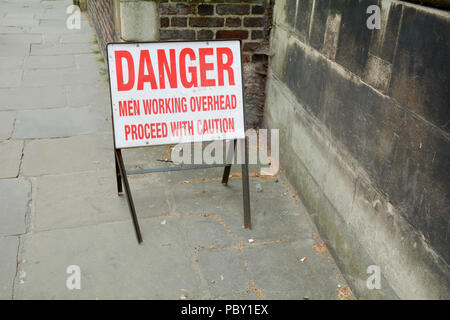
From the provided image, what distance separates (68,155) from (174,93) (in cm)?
181

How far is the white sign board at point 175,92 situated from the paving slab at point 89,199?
71 cm

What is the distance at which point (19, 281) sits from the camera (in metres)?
2.96

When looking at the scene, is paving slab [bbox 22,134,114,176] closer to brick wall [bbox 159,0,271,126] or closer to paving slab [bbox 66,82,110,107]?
paving slab [bbox 66,82,110,107]

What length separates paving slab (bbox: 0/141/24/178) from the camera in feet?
14.1

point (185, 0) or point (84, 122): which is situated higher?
point (185, 0)

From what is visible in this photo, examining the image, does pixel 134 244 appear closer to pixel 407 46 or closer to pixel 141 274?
pixel 141 274

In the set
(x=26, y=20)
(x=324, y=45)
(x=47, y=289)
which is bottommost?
(x=47, y=289)

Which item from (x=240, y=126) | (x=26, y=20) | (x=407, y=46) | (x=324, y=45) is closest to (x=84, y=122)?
(x=240, y=126)

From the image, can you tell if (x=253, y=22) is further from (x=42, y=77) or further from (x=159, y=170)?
(x=42, y=77)

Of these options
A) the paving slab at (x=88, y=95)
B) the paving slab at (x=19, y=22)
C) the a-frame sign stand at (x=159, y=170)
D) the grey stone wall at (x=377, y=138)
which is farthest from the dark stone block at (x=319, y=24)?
the paving slab at (x=19, y=22)

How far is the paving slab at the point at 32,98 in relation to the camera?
19.4 feet

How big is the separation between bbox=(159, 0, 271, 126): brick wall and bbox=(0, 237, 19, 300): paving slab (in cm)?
250

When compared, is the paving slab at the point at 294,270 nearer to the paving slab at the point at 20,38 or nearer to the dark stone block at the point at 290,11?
the dark stone block at the point at 290,11

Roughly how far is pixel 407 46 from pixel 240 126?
148 centimetres
